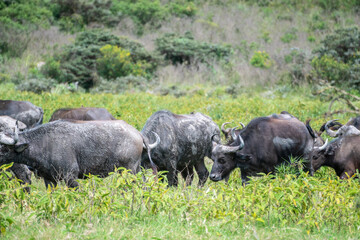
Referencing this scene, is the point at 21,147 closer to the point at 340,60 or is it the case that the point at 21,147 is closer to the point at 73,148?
the point at 73,148

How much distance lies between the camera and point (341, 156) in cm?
794

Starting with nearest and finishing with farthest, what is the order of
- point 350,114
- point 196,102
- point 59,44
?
point 350,114 < point 196,102 < point 59,44

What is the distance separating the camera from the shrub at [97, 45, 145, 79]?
2439 centimetres

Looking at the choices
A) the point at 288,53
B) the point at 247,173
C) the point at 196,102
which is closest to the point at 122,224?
the point at 247,173

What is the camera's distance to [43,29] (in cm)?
3164

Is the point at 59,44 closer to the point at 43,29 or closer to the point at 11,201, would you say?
the point at 43,29

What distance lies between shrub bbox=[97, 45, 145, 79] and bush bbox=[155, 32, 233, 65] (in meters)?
3.25

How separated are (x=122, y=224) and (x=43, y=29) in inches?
1128

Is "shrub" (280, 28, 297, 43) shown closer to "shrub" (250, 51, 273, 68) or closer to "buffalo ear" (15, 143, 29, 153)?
"shrub" (250, 51, 273, 68)

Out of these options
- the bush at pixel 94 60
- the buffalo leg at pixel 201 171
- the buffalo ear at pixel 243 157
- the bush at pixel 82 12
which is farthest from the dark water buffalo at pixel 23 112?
the bush at pixel 82 12

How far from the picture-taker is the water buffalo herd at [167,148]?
22.1ft

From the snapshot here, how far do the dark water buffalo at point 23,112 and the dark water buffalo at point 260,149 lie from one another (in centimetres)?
539

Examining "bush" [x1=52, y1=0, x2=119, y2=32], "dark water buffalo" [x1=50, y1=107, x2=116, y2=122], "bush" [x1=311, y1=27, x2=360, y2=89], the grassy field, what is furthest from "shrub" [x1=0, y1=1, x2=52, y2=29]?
the grassy field

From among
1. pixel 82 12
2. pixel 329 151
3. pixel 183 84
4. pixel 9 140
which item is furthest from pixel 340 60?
pixel 82 12
